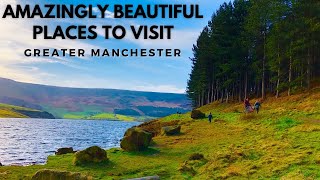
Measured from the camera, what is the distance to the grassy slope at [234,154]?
68.2 ft

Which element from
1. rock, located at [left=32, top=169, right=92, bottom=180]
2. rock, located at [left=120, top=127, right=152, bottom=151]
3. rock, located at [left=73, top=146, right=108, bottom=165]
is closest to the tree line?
rock, located at [left=120, top=127, right=152, bottom=151]

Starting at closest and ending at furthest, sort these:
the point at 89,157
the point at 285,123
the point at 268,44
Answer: the point at 89,157
the point at 285,123
the point at 268,44

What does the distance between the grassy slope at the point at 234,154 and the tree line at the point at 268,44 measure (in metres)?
14.2

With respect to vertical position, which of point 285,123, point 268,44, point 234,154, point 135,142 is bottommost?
point 135,142

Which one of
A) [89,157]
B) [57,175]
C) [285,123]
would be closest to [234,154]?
[89,157]

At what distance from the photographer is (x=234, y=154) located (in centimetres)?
2517

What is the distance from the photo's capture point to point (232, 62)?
66.9 m

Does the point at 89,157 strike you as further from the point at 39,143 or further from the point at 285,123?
the point at 39,143

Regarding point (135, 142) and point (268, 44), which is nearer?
point (135, 142)

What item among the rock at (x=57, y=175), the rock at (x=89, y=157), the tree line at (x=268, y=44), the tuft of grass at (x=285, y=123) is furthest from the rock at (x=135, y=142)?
the tree line at (x=268, y=44)

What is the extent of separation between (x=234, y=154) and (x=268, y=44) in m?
35.7

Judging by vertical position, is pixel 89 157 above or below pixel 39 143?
above

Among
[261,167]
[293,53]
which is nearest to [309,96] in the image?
[293,53]

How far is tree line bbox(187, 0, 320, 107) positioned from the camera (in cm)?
5342
